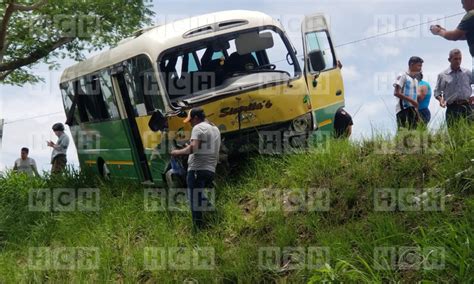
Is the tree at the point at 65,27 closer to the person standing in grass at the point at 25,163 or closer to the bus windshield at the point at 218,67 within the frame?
the person standing in grass at the point at 25,163

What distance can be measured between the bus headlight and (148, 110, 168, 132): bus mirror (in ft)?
6.87

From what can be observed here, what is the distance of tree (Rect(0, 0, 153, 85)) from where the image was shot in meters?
18.1

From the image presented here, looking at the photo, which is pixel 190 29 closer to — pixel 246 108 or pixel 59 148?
pixel 246 108

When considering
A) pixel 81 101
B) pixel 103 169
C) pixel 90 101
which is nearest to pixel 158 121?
pixel 90 101

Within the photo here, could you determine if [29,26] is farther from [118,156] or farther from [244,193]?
[244,193]

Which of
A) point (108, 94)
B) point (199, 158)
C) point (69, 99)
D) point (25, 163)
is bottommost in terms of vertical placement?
point (199, 158)

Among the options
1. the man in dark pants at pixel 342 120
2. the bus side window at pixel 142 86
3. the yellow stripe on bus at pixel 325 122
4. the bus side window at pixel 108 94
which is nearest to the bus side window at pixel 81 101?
the bus side window at pixel 108 94

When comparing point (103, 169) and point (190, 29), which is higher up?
point (190, 29)

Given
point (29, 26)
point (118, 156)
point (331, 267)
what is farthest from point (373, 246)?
point (29, 26)

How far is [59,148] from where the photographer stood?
51.8 feet

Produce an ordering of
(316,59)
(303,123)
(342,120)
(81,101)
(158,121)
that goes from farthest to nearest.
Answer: (81,101)
(342,120)
(316,59)
(303,123)
(158,121)

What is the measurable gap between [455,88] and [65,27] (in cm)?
1220

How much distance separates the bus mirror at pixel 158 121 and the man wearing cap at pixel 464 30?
4481 millimetres

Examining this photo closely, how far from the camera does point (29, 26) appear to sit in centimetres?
1817
